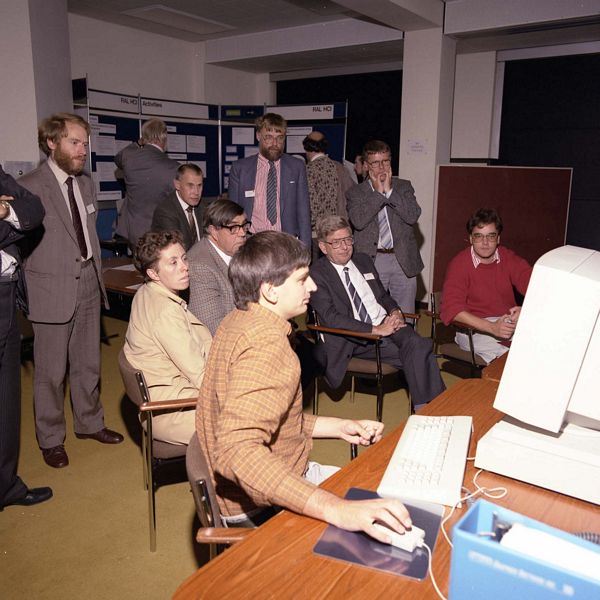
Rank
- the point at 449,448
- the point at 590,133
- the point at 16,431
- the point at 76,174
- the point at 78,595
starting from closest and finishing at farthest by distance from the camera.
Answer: the point at 449,448, the point at 78,595, the point at 16,431, the point at 76,174, the point at 590,133

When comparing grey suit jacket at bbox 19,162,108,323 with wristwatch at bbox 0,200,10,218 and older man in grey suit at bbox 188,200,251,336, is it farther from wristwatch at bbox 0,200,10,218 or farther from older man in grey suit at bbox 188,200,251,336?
older man in grey suit at bbox 188,200,251,336

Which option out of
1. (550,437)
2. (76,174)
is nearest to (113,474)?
(76,174)

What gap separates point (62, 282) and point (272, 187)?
69.7 inches

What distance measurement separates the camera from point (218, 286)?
9.50 ft

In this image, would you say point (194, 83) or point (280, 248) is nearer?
point (280, 248)

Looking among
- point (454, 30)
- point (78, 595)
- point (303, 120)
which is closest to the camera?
point (78, 595)

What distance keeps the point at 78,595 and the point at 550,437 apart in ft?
5.63

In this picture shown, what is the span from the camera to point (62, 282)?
2.81m

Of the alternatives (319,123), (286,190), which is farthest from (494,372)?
(319,123)

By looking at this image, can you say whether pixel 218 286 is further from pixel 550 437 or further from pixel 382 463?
pixel 550 437

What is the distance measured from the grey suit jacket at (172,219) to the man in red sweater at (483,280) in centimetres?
169

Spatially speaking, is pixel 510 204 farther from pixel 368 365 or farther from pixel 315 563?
pixel 315 563

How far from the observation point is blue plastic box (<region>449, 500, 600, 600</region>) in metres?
0.77

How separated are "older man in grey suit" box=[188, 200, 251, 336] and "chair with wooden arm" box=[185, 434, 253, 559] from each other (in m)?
1.48
